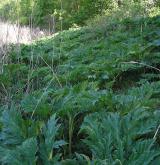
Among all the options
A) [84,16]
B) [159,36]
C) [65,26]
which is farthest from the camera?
[65,26]

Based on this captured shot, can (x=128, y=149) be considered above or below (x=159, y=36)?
below

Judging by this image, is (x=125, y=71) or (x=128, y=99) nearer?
(x=128, y=99)

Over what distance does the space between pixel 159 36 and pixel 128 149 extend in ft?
11.2

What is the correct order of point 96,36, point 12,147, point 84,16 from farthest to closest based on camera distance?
1. point 84,16
2. point 96,36
3. point 12,147

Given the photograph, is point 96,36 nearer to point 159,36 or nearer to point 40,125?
point 159,36

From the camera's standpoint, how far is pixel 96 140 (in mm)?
2135

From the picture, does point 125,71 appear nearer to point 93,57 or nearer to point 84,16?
point 93,57

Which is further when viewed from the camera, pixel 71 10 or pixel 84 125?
pixel 71 10

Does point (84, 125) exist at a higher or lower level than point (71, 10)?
lower

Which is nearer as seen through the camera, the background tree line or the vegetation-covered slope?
the vegetation-covered slope

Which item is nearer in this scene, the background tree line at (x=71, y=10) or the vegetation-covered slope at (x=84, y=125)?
the vegetation-covered slope at (x=84, y=125)

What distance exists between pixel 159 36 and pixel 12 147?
11.5 feet

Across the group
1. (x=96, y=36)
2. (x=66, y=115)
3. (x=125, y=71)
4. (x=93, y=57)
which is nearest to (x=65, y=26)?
(x=96, y=36)

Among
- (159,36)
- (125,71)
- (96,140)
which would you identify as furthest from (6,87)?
(159,36)
